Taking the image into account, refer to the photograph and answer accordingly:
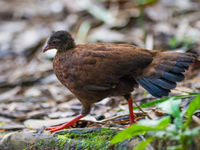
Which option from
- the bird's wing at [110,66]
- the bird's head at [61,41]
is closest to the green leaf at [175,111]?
the bird's wing at [110,66]

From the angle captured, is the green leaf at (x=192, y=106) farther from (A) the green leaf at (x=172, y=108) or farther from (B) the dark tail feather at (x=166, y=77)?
(B) the dark tail feather at (x=166, y=77)

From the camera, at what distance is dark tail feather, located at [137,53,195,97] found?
378cm

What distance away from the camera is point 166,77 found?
383 centimetres

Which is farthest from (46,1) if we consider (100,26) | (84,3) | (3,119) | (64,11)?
(3,119)

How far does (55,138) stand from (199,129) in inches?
64.5

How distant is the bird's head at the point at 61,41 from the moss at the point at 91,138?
1.26m

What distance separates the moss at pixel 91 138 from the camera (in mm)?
3329

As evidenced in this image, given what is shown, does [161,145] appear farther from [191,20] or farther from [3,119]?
[191,20]

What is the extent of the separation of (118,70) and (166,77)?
53 centimetres

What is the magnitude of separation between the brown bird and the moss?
19.3 inches

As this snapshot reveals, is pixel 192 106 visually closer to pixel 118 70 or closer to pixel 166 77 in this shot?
pixel 166 77

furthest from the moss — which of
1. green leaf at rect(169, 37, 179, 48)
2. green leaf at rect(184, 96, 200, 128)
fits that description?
green leaf at rect(169, 37, 179, 48)

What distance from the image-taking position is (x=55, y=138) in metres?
3.64

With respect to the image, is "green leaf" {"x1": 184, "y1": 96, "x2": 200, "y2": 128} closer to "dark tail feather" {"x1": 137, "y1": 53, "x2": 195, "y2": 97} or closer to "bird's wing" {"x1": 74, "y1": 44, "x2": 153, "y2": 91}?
"dark tail feather" {"x1": 137, "y1": 53, "x2": 195, "y2": 97}
